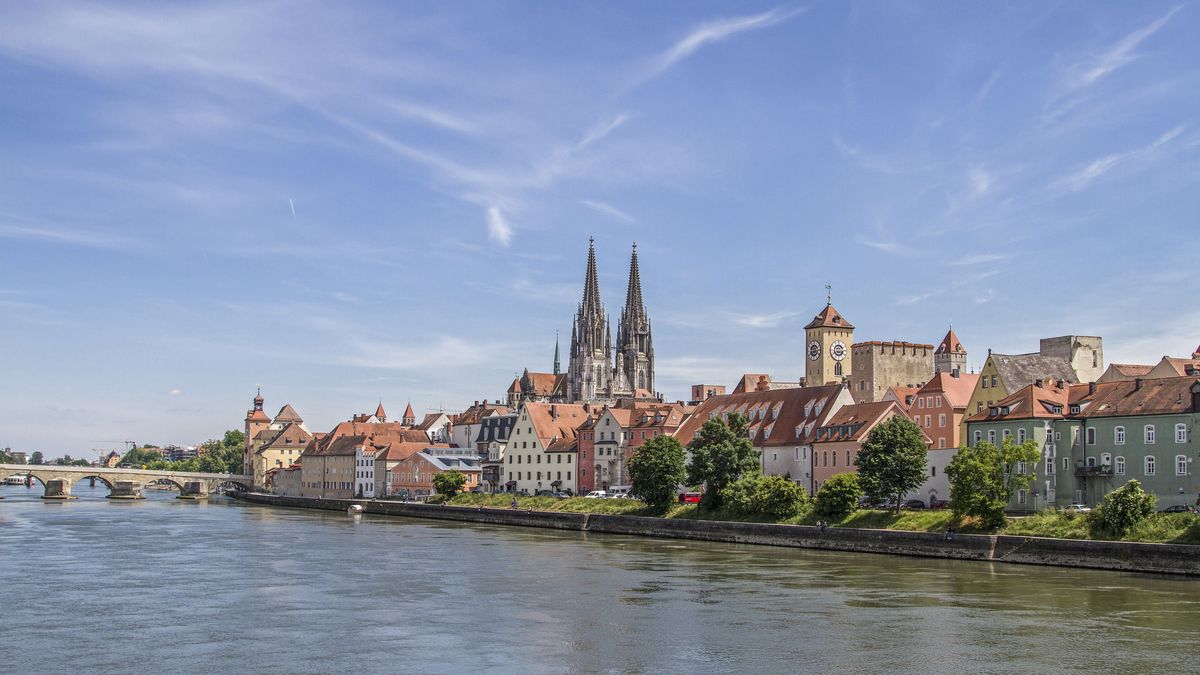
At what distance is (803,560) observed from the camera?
5903cm

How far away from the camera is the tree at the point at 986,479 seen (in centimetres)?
5941

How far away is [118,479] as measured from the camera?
154 m

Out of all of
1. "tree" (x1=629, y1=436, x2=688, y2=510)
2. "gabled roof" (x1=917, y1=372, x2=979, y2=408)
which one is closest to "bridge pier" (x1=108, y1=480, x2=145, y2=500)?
"tree" (x1=629, y1=436, x2=688, y2=510)

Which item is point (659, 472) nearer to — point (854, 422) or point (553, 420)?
point (854, 422)

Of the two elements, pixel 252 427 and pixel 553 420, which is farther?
pixel 252 427

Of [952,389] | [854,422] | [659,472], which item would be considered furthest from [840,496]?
[952,389]

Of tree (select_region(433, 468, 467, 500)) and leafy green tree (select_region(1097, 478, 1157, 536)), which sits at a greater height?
leafy green tree (select_region(1097, 478, 1157, 536))

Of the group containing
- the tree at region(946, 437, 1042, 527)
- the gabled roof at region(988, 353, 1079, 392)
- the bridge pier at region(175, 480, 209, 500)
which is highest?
the gabled roof at region(988, 353, 1079, 392)

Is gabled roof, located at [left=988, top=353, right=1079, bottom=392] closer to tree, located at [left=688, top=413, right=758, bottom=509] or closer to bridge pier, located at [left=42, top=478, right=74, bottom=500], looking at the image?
tree, located at [left=688, top=413, right=758, bottom=509]

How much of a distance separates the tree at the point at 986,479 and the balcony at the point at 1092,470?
397cm

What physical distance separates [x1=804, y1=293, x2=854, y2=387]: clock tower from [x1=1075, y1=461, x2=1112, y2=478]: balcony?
5418 cm

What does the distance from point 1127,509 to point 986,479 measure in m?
7.53

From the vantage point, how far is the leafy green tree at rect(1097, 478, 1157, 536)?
53406mm

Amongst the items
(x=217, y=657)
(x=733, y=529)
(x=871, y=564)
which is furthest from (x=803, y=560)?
(x=217, y=657)
